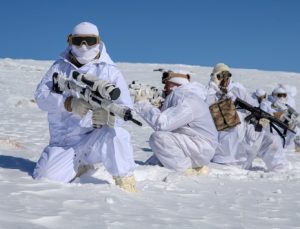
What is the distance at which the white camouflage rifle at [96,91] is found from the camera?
394 cm

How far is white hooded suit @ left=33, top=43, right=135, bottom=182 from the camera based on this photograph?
423cm

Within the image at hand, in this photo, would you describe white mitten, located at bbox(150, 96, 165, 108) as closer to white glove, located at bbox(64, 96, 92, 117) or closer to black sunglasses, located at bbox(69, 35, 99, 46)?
black sunglasses, located at bbox(69, 35, 99, 46)

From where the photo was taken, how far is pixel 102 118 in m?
4.10

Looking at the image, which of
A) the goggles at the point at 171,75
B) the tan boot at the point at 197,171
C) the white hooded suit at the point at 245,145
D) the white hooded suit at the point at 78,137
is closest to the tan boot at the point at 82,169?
the white hooded suit at the point at 78,137

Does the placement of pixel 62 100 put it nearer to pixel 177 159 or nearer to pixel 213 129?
pixel 177 159

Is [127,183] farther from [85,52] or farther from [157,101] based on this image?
[157,101]

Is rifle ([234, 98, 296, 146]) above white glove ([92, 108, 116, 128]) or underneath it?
underneath

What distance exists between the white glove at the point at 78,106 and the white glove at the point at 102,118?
7 cm

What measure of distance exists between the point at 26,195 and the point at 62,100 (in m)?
1.09

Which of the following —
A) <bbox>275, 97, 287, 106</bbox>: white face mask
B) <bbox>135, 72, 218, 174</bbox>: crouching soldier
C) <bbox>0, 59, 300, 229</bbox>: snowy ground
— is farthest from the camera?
<bbox>275, 97, 287, 106</bbox>: white face mask

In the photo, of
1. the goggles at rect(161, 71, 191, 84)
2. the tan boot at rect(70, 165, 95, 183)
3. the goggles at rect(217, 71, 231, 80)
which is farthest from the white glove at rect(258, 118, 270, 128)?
the tan boot at rect(70, 165, 95, 183)

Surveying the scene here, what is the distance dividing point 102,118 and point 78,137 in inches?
22.1

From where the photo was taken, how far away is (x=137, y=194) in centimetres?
403

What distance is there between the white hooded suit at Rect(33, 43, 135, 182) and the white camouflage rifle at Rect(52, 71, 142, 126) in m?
0.15
